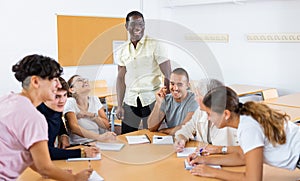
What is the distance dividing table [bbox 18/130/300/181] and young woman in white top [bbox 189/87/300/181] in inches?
3.0

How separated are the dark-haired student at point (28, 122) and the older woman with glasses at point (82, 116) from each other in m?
0.93

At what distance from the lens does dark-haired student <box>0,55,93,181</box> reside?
55.9 inches

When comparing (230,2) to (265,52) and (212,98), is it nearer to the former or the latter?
(265,52)

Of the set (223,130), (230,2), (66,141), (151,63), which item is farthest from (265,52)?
(66,141)

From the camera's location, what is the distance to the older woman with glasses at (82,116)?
248 centimetres

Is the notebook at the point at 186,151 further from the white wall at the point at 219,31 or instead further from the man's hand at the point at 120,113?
the white wall at the point at 219,31

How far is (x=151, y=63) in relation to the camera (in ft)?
9.16

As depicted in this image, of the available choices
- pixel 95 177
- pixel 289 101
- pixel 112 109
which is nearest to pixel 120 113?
pixel 112 109

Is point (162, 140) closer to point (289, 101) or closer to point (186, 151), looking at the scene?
point (186, 151)

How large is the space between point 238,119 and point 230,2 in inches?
150

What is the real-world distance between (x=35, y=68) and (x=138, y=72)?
57.2 inches

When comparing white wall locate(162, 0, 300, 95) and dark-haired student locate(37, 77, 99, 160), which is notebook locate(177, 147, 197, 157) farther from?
white wall locate(162, 0, 300, 95)

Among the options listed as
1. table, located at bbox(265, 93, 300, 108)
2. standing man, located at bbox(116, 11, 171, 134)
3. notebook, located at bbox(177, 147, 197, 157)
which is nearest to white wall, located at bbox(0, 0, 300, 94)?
table, located at bbox(265, 93, 300, 108)

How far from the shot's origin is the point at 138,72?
2883 millimetres
